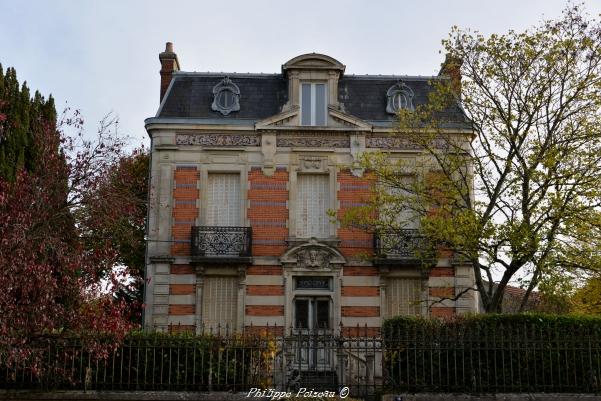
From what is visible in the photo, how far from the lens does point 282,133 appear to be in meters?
21.8

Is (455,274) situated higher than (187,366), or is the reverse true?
(455,274)

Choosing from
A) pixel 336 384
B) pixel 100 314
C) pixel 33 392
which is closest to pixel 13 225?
pixel 100 314

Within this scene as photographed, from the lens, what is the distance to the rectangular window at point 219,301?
20625mm

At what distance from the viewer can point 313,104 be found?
73.0 ft

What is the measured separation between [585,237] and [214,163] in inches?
409

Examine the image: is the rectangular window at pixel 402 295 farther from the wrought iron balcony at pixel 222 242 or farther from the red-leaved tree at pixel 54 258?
the red-leaved tree at pixel 54 258

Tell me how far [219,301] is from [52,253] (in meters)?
9.59

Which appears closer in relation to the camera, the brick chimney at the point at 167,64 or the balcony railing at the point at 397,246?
the balcony railing at the point at 397,246

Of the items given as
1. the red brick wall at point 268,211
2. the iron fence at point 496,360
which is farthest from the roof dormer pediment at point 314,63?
the iron fence at point 496,360

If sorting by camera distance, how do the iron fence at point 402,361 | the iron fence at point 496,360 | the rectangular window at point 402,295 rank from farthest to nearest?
the rectangular window at point 402,295, the iron fence at point 496,360, the iron fence at point 402,361

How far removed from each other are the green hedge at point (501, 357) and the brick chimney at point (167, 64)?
13.0 metres

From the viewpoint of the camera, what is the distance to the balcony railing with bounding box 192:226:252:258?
20.7m

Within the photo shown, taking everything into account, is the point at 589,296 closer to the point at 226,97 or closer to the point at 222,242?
the point at 222,242

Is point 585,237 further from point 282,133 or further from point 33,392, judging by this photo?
point 33,392
